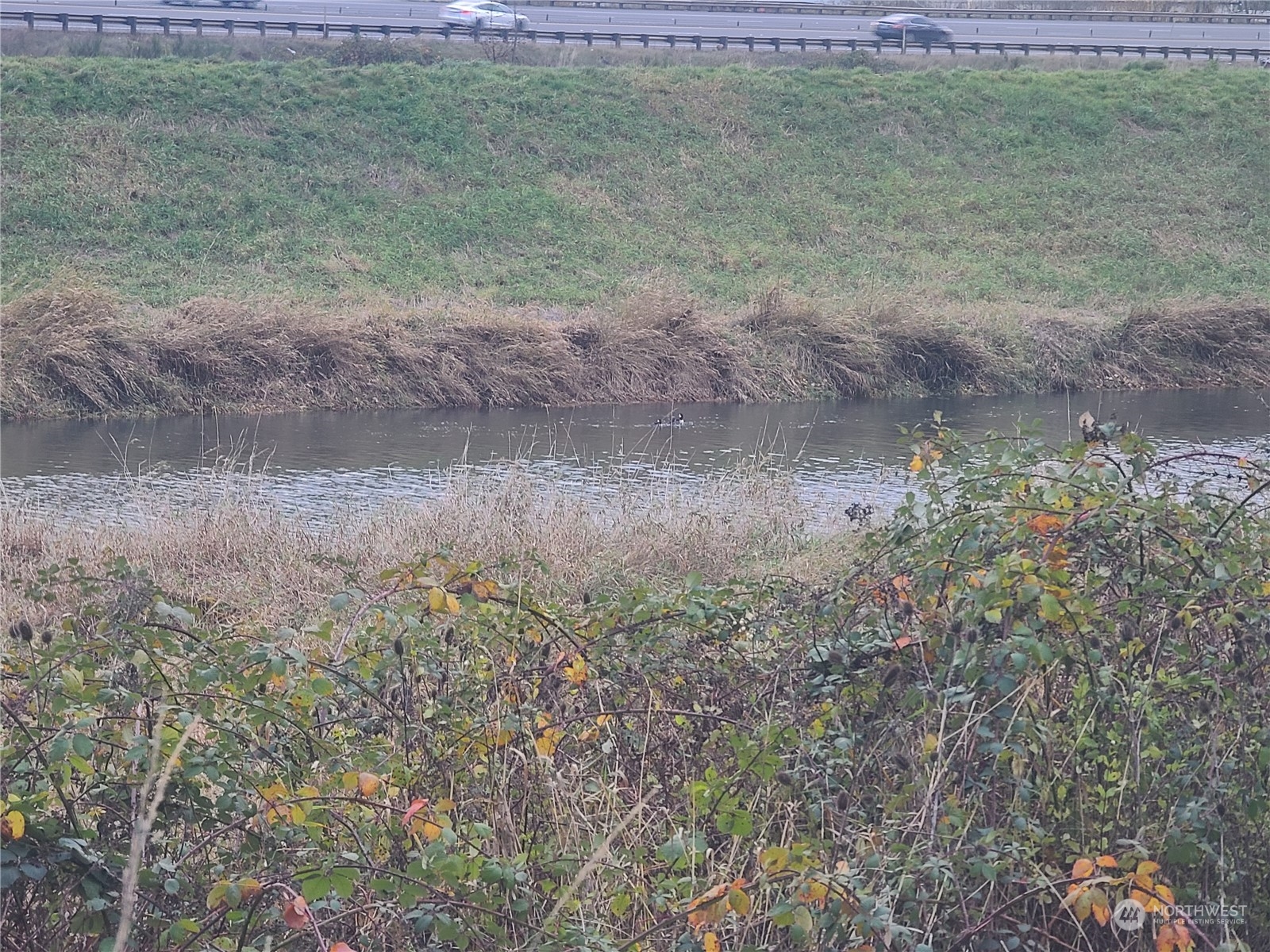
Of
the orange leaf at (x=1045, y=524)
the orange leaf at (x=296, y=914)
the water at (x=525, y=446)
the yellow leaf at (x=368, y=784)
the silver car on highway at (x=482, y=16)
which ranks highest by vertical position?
the silver car on highway at (x=482, y=16)

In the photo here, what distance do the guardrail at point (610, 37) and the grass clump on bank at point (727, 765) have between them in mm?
38311

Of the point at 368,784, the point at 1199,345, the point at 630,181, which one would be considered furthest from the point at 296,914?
the point at 630,181

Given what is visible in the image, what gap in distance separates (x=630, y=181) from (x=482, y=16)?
1022cm

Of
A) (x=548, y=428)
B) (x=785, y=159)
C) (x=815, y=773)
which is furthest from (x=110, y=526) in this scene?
(x=785, y=159)

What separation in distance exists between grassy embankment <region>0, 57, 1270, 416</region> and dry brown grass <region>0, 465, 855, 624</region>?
10689 mm

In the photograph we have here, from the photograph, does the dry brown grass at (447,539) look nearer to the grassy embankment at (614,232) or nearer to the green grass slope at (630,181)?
the grassy embankment at (614,232)

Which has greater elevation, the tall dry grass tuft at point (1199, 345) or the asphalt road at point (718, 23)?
the asphalt road at point (718, 23)

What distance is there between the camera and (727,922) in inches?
117

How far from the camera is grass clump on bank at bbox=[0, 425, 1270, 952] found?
2793 mm

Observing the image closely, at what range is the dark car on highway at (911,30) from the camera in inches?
1731

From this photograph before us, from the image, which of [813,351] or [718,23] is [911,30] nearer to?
[718,23]

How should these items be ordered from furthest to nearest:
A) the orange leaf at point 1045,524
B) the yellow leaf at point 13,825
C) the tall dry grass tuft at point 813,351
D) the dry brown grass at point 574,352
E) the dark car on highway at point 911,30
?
the dark car on highway at point 911,30 < the tall dry grass tuft at point 813,351 < the dry brown grass at point 574,352 < the orange leaf at point 1045,524 < the yellow leaf at point 13,825

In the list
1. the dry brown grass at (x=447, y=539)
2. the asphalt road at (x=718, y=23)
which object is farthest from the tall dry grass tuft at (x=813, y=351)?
the asphalt road at (x=718, y=23)

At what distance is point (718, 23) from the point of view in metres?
45.2
